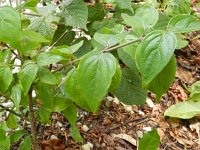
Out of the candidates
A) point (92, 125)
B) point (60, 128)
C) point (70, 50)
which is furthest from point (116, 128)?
point (70, 50)

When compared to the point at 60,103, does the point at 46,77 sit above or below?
above

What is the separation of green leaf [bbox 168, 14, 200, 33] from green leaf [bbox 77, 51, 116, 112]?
14 centimetres

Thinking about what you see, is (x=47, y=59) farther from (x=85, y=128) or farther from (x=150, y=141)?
(x=85, y=128)

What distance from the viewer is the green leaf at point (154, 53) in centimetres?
77

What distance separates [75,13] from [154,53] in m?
0.64

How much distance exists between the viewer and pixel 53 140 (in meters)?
1.67

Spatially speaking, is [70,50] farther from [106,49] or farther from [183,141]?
[183,141]

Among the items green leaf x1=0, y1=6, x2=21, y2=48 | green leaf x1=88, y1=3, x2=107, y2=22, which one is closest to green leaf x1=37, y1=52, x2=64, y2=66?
green leaf x1=0, y1=6, x2=21, y2=48

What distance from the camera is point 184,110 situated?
197 cm

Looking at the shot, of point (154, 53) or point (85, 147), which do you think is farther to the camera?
point (85, 147)

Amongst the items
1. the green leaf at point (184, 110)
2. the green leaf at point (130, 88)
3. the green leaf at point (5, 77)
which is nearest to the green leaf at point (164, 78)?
the green leaf at point (5, 77)

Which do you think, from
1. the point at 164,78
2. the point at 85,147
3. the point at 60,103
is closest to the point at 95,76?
the point at 164,78

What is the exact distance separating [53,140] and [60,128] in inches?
3.1

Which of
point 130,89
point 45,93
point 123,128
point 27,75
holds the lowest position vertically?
point 123,128
